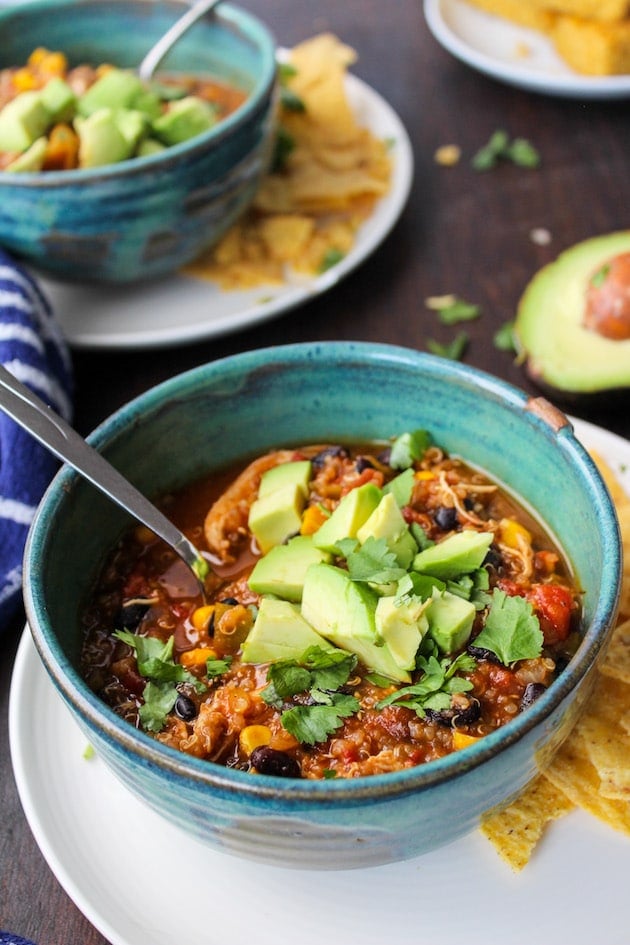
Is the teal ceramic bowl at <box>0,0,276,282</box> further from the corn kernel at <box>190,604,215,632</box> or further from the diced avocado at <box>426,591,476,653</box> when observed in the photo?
the diced avocado at <box>426,591,476,653</box>

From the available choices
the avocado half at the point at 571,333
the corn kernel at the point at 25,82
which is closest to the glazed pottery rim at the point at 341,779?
the avocado half at the point at 571,333

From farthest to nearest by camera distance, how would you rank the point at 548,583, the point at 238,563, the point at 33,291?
1. the point at 33,291
2. the point at 238,563
3. the point at 548,583

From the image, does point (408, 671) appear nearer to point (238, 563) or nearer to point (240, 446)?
point (238, 563)

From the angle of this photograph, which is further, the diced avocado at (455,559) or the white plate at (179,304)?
the white plate at (179,304)

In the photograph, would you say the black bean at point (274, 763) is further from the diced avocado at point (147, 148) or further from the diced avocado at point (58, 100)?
the diced avocado at point (58, 100)

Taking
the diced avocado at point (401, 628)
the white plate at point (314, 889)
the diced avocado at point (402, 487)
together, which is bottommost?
the white plate at point (314, 889)

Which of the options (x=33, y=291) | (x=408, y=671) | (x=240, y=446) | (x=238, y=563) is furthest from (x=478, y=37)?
(x=408, y=671)

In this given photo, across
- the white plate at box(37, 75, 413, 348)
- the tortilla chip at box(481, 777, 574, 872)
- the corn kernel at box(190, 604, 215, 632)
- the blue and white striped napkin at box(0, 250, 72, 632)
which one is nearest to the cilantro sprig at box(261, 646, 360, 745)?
the corn kernel at box(190, 604, 215, 632)

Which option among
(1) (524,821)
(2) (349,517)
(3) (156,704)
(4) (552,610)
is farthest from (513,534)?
(3) (156,704)
